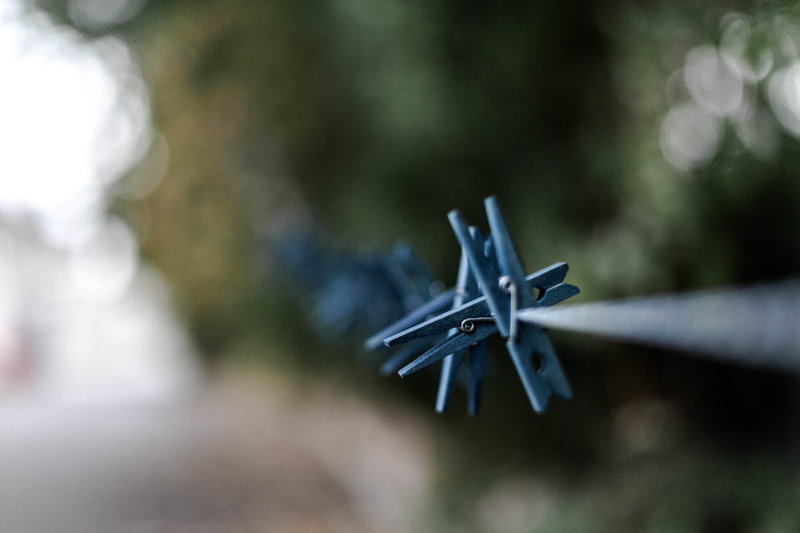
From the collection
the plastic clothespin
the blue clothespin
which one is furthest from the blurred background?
the blue clothespin

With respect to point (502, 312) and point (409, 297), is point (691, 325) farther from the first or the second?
point (409, 297)

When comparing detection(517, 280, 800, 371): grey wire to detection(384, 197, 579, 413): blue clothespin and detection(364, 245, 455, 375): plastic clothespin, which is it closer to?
detection(384, 197, 579, 413): blue clothespin

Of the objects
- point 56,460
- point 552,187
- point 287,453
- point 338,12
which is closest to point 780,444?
point 552,187

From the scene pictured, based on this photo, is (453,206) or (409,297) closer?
(409,297)

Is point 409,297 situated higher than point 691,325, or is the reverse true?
point 409,297

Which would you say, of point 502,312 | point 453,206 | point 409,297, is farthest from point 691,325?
point 453,206

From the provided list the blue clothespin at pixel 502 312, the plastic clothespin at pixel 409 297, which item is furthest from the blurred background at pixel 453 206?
the blue clothespin at pixel 502 312

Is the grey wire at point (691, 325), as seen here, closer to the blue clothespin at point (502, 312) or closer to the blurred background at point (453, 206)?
the blue clothespin at point (502, 312)
